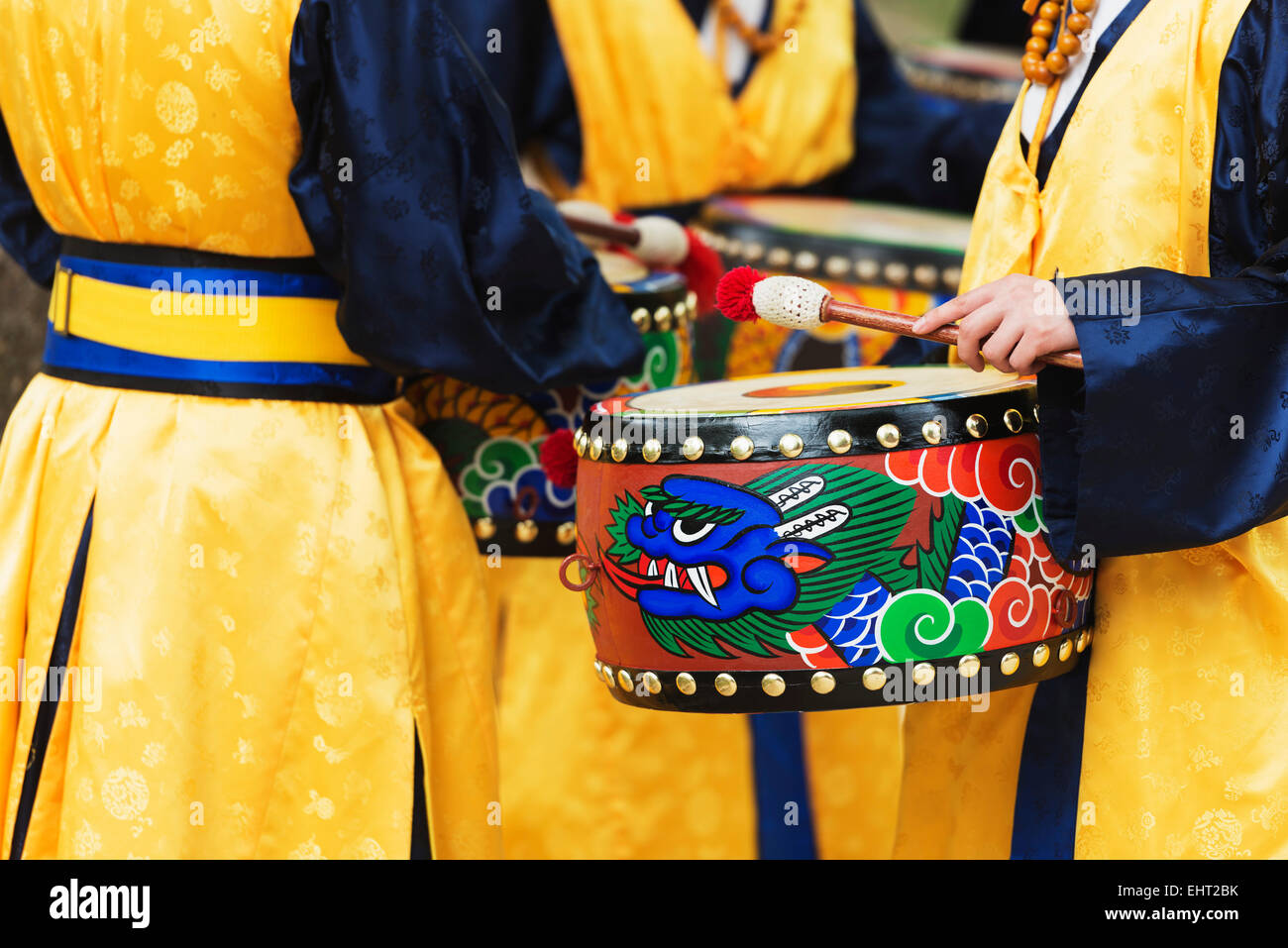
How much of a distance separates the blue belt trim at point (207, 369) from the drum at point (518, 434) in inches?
6.0

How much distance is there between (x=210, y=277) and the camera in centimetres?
175

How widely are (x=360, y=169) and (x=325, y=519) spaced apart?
1.34ft

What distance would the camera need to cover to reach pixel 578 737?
7.59 ft

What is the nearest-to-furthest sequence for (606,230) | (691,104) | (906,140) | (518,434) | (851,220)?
1. (518,434)
2. (606,230)
3. (851,220)
4. (691,104)
5. (906,140)

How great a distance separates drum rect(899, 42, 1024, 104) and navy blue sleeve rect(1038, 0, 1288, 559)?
2327 mm

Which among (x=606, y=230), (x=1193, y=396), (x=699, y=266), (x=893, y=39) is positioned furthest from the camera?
(x=893, y=39)

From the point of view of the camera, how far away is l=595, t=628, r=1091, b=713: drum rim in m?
1.35

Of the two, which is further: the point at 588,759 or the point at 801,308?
the point at 588,759

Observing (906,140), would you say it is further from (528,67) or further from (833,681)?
(833,681)

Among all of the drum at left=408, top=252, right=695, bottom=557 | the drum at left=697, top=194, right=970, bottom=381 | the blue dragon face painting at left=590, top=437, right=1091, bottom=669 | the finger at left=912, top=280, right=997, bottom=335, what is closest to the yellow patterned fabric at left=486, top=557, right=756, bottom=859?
the drum at left=408, top=252, right=695, bottom=557

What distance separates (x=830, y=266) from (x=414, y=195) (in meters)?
0.92

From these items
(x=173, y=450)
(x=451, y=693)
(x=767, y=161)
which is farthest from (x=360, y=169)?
(x=767, y=161)

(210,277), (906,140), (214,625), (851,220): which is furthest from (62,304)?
(906,140)
